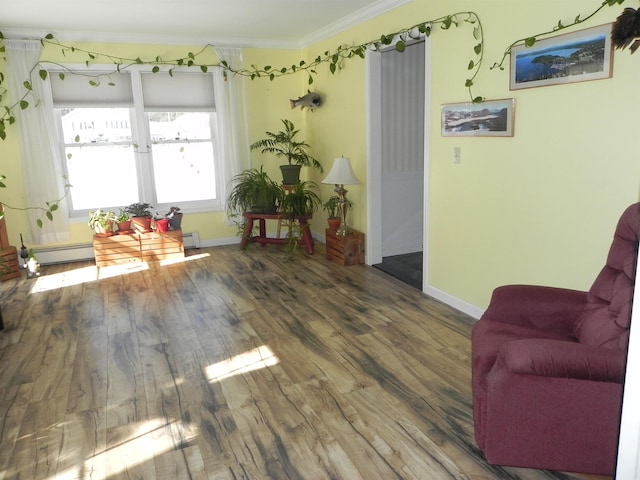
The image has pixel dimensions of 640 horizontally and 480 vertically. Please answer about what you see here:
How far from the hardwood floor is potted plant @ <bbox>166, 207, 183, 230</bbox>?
1165mm

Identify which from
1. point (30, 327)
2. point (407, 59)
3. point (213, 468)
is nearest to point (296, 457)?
point (213, 468)

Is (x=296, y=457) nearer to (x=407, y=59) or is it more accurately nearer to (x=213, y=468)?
(x=213, y=468)

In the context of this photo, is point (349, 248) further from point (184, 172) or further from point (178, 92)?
point (178, 92)

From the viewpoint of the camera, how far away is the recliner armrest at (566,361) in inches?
67.6

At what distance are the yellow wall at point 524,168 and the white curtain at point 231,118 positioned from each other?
5.61 feet

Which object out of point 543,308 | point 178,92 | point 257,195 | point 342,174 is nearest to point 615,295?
point 543,308

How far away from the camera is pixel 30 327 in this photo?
11.7 ft

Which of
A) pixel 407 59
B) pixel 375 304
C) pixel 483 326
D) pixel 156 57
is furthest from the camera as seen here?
pixel 156 57

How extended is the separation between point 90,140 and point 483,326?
4738mm

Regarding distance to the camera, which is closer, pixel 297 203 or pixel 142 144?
pixel 297 203

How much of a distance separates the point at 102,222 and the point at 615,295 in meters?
4.75

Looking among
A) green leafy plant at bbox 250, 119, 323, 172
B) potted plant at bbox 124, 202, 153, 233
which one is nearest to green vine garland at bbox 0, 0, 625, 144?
green leafy plant at bbox 250, 119, 323, 172

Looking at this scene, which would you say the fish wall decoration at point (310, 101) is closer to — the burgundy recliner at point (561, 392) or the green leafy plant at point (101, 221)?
the green leafy plant at point (101, 221)

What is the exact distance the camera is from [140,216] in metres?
5.37
